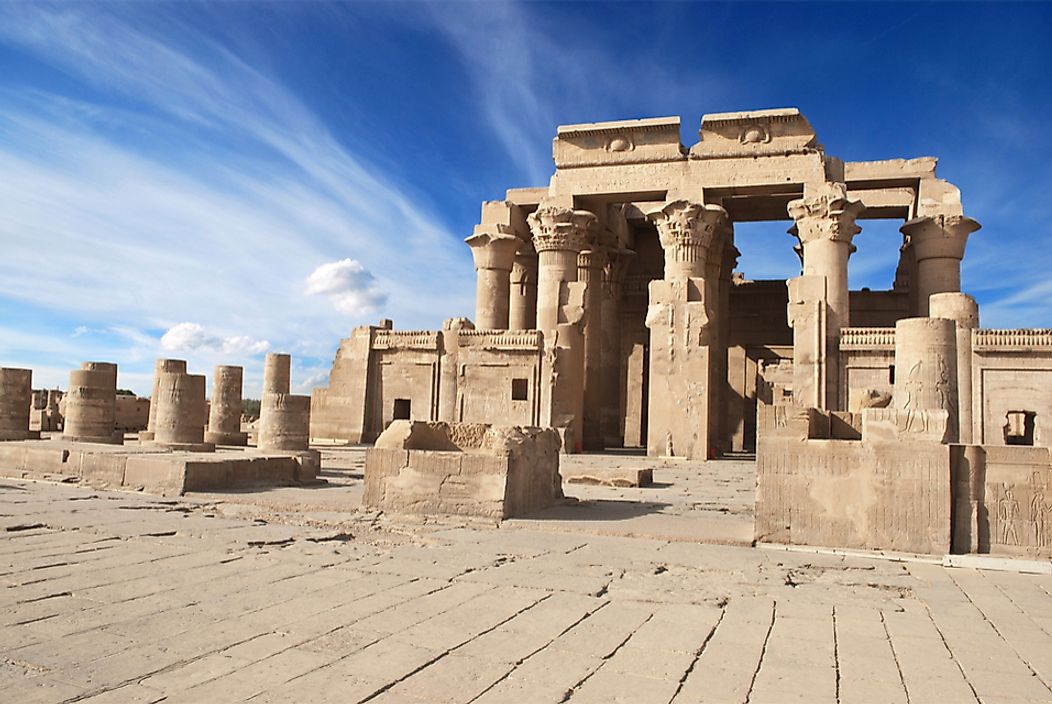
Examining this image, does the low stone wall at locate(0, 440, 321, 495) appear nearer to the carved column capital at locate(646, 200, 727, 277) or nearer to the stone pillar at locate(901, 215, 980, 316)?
the carved column capital at locate(646, 200, 727, 277)

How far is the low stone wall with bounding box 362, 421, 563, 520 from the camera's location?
8.46 metres

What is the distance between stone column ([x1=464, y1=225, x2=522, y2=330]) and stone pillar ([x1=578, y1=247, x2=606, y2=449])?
234cm

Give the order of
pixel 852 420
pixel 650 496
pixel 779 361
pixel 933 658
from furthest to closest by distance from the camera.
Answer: pixel 779 361 < pixel 650 496 < pixel 852 420 < pixel 933 658

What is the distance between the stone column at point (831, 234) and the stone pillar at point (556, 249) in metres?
5.83

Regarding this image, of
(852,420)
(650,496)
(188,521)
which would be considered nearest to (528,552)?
(188,521)

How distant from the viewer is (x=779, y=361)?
27797 mm

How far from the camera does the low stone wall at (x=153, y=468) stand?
10484mm

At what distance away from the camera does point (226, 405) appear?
18.4 meters

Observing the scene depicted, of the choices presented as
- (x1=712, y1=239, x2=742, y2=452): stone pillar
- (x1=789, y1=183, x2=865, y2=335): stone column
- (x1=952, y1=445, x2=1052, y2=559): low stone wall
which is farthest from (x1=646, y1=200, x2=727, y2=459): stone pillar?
(x1=952, y1=445, x2=1052, y2=559): low stone wall

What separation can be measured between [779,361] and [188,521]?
23193mm

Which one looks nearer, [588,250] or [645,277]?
[588,250]

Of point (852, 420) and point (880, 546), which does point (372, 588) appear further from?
point (852, 420)

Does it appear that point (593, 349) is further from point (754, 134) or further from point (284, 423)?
point (284, 423)

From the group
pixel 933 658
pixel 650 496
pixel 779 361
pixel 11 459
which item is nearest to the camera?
pixel 933 658
